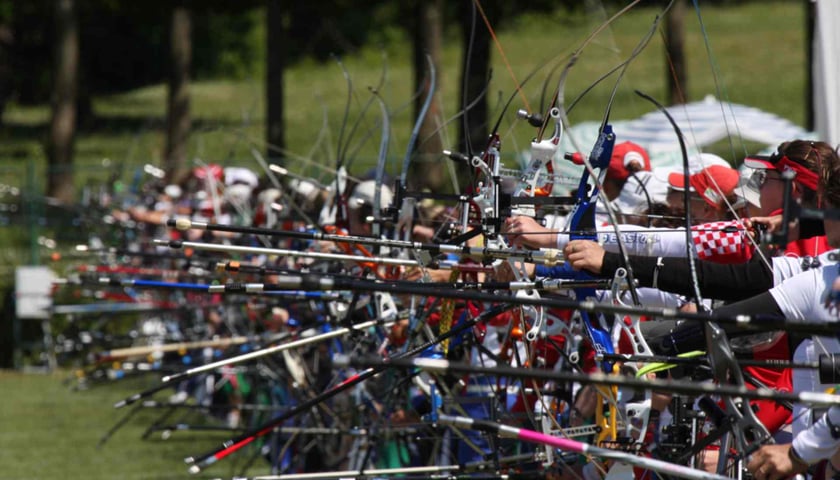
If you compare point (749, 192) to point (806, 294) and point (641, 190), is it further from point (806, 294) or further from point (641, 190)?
point (641, 190)

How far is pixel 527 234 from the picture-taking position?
405 cm

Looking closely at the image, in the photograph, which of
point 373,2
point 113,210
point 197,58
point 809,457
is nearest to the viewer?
point 809,457

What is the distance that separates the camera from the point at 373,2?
53.7ft

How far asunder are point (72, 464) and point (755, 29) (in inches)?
1441

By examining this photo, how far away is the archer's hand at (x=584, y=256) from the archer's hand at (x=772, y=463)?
2.31 feet

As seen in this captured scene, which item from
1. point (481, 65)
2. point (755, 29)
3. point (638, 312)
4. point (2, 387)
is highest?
point (755, 29)

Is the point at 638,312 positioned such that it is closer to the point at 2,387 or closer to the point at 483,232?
the point at 483,232

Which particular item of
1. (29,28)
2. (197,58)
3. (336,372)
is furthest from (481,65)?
(197,58)

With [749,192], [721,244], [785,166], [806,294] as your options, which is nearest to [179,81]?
[749,192]

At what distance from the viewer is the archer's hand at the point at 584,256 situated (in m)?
3.57

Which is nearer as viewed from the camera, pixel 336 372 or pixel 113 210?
pixel 336 372

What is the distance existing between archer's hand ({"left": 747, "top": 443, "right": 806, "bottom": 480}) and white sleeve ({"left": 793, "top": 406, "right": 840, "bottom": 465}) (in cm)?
3

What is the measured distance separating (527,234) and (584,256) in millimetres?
494

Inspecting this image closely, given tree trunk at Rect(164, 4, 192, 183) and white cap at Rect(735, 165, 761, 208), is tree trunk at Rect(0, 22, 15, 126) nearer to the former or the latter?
tree trunk at Rect(164, 4, 192, 183)
